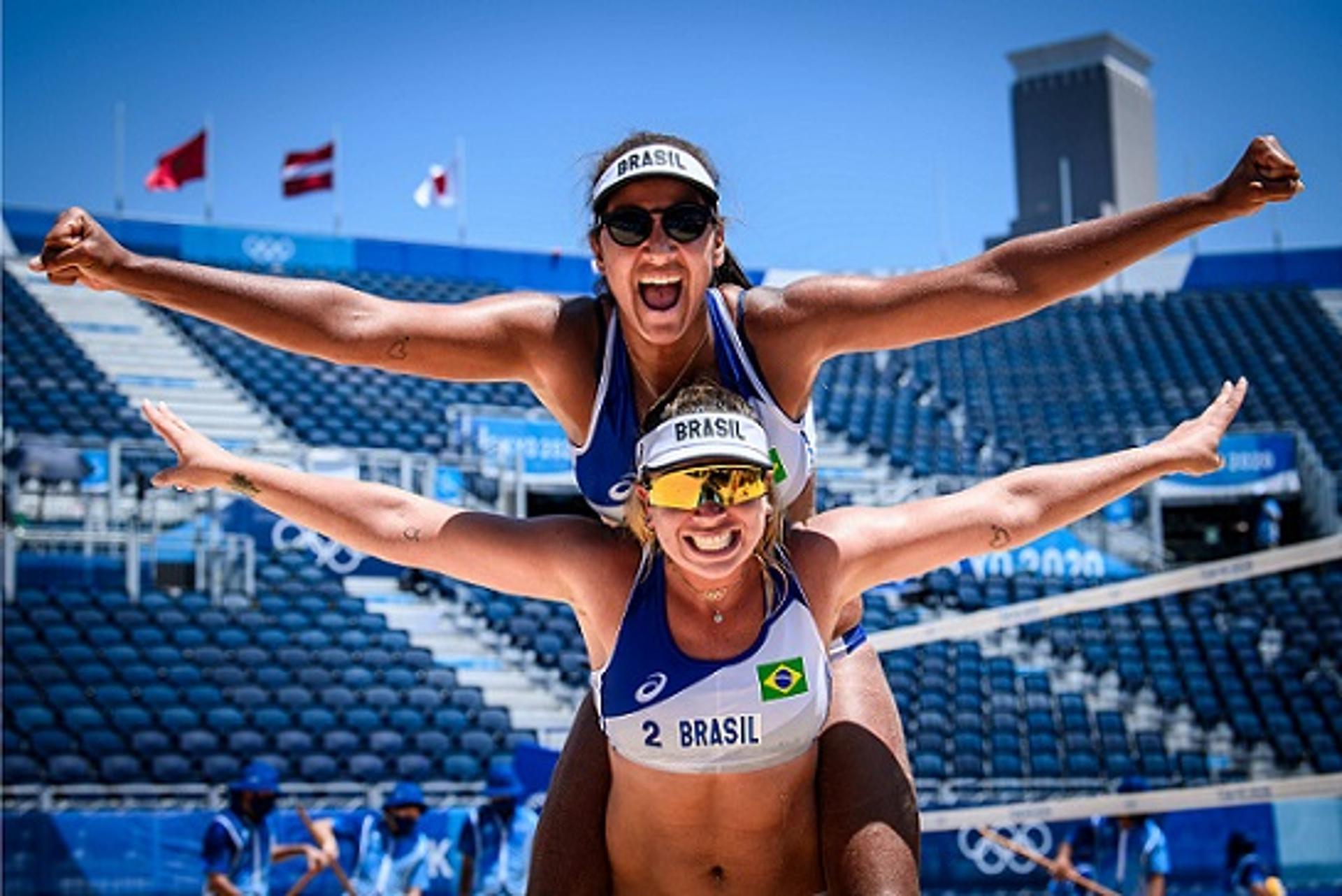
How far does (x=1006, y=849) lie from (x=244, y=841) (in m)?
6.88

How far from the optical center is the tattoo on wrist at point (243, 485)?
4.11m

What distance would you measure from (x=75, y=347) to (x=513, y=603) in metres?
7.31

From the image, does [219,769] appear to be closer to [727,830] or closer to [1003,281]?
[727,830]

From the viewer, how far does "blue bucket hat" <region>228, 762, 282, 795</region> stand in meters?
10.8

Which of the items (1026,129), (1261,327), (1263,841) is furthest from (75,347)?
(1026,129)

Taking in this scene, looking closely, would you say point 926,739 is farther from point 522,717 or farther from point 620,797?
point 620,797

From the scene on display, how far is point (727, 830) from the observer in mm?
3809

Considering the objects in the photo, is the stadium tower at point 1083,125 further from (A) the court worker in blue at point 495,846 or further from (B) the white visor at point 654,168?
(B) the white visor at point 654,168

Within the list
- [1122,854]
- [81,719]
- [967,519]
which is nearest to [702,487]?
[967,519]

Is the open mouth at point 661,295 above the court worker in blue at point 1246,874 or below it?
above

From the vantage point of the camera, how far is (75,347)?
2255 centimetres

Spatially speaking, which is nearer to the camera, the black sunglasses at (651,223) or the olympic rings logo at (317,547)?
the black sunglasses at (651,223)

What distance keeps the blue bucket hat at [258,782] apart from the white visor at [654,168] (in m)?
Answer: 7.47

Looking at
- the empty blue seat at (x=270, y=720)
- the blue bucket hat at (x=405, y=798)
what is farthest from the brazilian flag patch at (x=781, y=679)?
the empty blue seat at (x=270, y=720)
